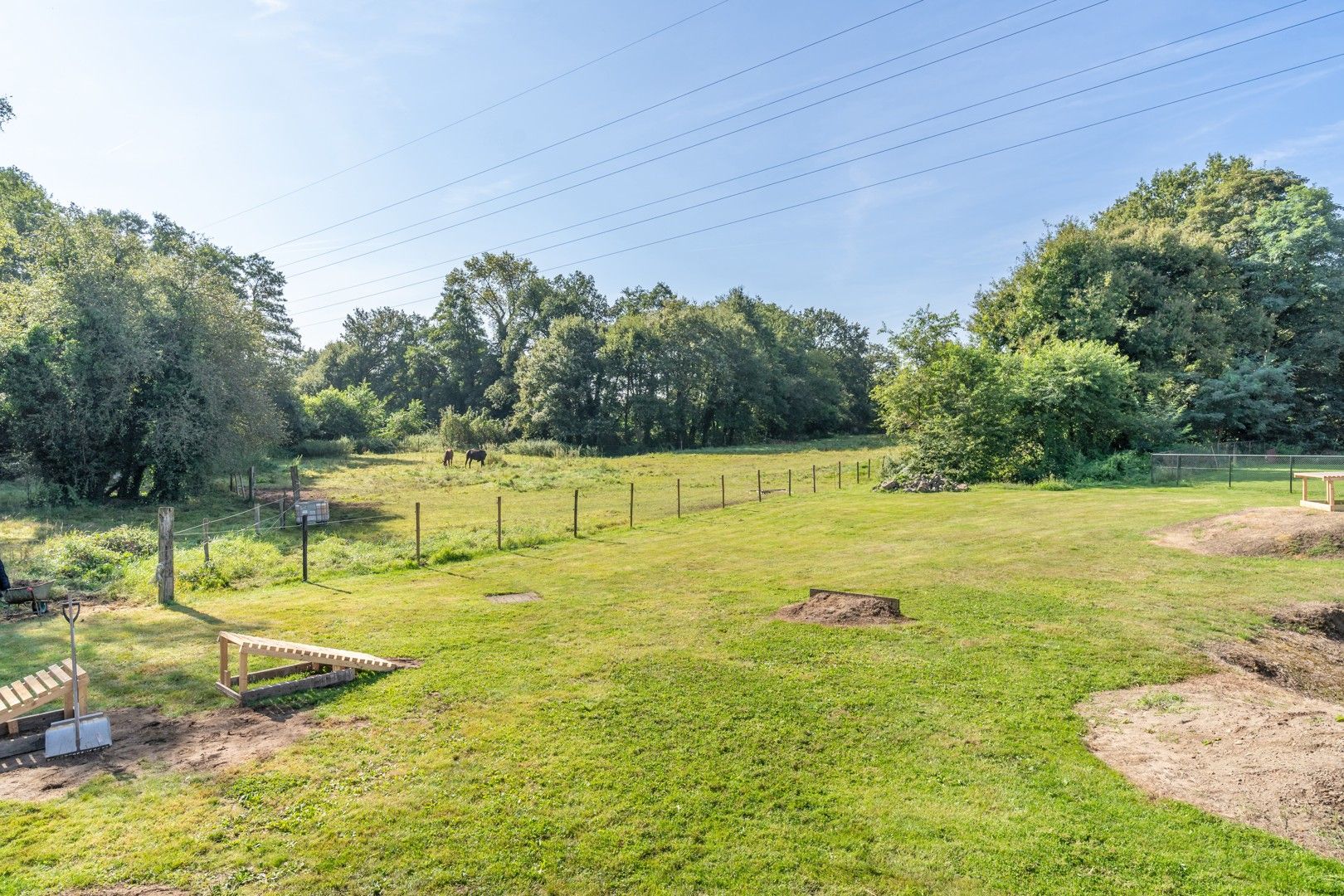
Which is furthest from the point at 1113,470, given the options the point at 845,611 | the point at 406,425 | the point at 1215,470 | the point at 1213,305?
the point at 406,425

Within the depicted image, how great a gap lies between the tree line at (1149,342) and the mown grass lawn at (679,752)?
17051 mm

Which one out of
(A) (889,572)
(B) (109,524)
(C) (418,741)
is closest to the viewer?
(C) (418,741)

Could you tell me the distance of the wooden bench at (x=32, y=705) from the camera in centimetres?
547

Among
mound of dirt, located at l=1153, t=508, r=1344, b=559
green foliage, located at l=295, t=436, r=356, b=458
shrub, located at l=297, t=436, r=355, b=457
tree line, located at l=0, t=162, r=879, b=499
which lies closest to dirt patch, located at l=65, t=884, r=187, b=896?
mound of dirt, located at l=1153, t=508, r=1344, b=559

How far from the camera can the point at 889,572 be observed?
12.2 m

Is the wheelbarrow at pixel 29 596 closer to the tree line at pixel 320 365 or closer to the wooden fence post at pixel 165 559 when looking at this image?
the wooden fence post at pixel 165 559

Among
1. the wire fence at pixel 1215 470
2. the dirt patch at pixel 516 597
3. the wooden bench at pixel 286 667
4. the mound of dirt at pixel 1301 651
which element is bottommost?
the mound of dirt at pixel 1301 651

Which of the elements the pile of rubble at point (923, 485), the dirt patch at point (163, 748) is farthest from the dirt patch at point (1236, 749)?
the pile of rubble at point (923, 485)

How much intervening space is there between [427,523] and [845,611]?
46.2 ft

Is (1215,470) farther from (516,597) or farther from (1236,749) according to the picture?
(516,597)

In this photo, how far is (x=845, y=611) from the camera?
920cm

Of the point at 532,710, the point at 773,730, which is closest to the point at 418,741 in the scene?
the point at 532,710

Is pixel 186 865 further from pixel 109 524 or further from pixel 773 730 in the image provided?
pixel 109 524

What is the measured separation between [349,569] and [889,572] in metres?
10.6
